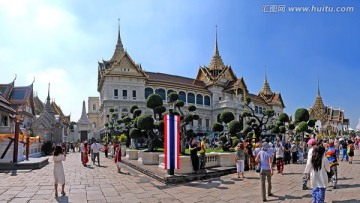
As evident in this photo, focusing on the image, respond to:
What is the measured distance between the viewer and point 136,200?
8039 mm

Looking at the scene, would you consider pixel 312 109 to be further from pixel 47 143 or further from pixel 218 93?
pixel 47 143

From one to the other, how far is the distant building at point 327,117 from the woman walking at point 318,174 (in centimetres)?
5687

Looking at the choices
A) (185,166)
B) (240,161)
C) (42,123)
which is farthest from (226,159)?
(42,123)

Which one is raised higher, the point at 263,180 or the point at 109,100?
the point at 109,100

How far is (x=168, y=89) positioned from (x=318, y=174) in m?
52.7

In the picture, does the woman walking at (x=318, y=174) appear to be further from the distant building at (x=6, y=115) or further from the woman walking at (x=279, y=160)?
the distant building at (x=6, y=115)

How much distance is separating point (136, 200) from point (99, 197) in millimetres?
1080

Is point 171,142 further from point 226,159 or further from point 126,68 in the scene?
point 126,68

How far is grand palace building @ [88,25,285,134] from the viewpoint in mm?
52422

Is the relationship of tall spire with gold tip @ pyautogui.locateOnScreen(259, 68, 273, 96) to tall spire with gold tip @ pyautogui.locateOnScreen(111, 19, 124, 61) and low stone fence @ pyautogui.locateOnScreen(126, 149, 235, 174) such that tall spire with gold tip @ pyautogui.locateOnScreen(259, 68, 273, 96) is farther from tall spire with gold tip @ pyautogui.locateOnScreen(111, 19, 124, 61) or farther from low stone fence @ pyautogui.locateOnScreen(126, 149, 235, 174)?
low stone fence @ pyautogui.locateOnScreen(126, 149, 235, 174)

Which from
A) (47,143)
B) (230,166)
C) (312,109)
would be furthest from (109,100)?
(312,109)

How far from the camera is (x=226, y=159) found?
14477mm

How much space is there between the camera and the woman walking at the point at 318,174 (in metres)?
5.76

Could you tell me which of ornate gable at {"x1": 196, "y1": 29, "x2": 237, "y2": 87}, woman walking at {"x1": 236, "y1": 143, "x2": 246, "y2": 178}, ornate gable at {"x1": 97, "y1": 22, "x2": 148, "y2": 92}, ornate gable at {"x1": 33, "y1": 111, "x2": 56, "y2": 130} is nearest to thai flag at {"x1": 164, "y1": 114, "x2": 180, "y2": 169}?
woman walking at {"x1": 236, "y1": 143, "x2": 246, "y2": 178}
